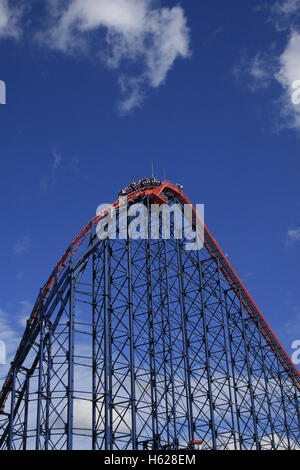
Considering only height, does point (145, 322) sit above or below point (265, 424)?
above

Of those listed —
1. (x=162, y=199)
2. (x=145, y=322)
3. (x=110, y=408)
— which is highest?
(x=162, y=199)

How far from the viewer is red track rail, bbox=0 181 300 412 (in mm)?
21969

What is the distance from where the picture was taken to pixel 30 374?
23297 mm

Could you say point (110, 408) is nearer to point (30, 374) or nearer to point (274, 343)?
point (30, 374)

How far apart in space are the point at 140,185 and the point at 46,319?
6630mm

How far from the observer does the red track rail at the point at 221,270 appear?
865 inches

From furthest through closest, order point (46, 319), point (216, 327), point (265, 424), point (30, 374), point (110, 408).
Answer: point (265, 424)
point (216, 327)
point (30, 374)
point (46, 319)
point (110, 408)

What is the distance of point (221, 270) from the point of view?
28.6 meters

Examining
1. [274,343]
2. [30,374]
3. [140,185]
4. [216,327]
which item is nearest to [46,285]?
[30,374]

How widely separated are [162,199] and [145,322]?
208 inches

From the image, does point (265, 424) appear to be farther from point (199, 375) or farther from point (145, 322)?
point (145, 322)

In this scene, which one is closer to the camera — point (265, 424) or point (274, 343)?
point (265, 424)
